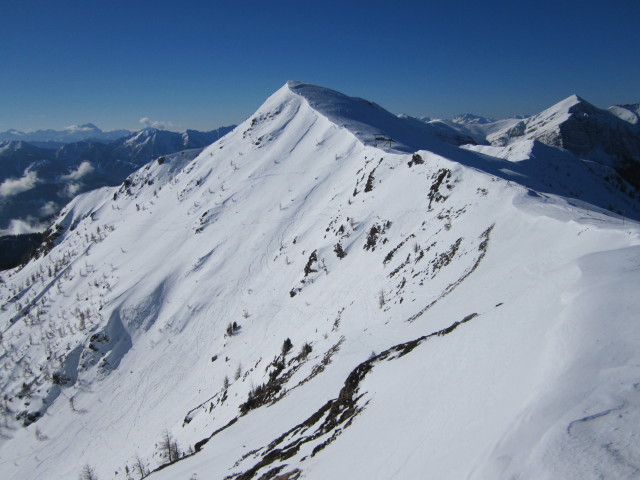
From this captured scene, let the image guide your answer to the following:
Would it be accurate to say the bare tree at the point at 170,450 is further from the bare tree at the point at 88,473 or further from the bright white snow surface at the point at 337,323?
the bare tree at the point at 88,473

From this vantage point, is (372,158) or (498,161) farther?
(498,161)

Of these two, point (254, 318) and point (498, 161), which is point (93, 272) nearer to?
point (254, 318)

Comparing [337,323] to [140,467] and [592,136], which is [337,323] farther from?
[592,136]

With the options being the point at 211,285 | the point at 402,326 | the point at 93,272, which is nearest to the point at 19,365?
the point at 93,272

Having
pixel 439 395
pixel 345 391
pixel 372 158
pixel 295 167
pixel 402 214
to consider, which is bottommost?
pixel 345 391

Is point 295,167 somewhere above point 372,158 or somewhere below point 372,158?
above

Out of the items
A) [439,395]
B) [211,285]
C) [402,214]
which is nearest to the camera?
[439,395]

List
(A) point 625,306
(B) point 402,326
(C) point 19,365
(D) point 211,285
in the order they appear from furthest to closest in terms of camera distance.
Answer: (C) point 19,365 < (D) point 211,285 < (B) point 402,326 < (A) point 625,306

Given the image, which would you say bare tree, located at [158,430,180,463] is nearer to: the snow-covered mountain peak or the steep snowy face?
the snow-covered mountain peak
